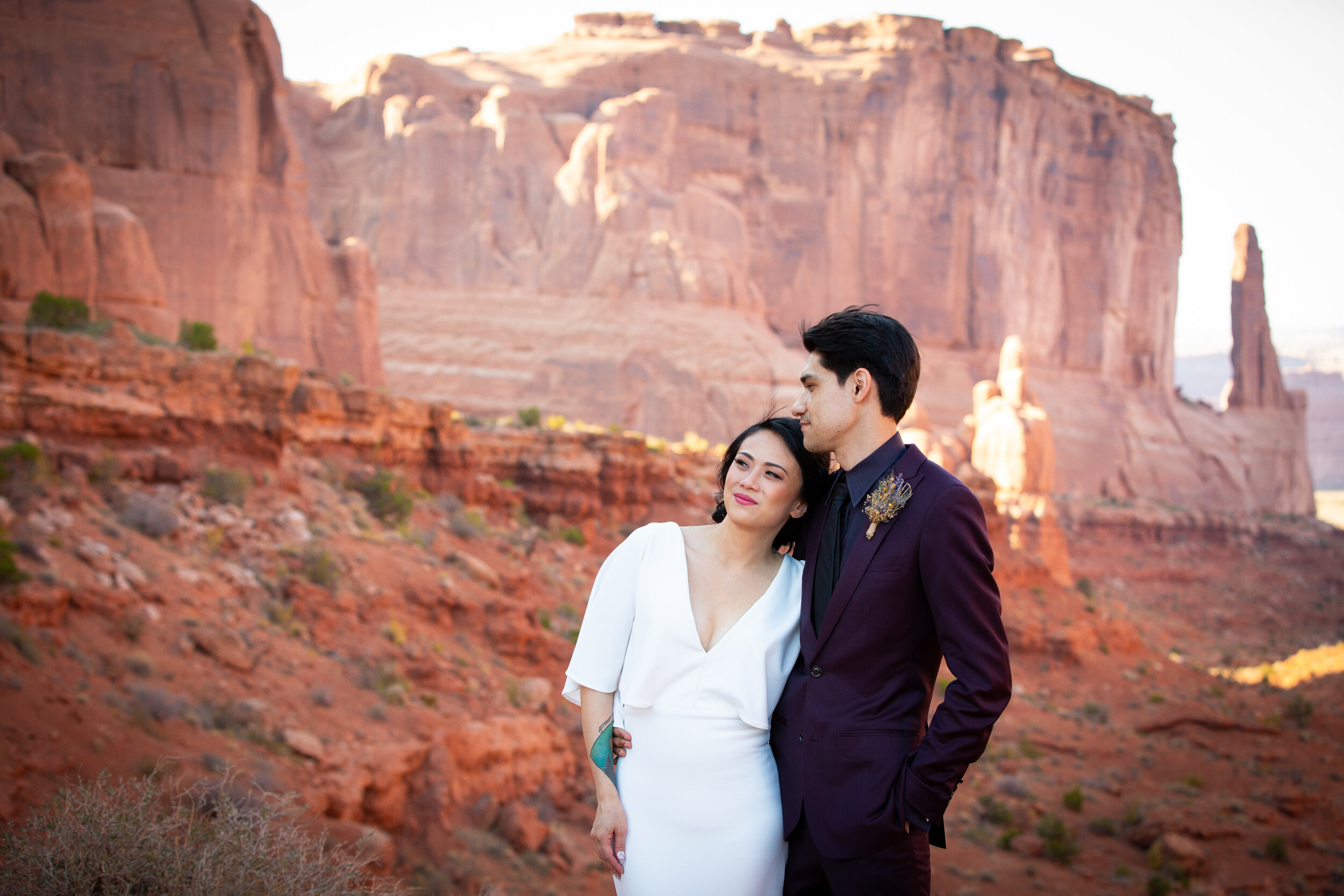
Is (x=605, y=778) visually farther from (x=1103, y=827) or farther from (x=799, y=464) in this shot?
(x=1103, y=827)

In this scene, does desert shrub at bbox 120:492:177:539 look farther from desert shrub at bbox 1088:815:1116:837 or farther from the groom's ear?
desert shrub at bbox 1088:815:1116:837

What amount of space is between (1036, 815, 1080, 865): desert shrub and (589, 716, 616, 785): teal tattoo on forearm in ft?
33.7

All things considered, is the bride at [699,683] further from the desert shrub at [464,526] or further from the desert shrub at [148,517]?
the desert shrub at [464,526]

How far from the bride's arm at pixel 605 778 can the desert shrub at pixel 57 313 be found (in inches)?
511

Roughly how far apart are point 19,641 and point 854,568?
6.21 metres

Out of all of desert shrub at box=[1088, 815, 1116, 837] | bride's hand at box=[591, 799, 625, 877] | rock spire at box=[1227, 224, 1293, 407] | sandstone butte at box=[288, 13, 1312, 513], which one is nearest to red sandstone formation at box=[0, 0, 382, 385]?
sandstone butte at box=[288, 13, 1312, 513]

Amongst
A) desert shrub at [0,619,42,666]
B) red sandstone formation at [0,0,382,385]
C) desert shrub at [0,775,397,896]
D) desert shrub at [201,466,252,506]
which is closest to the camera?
desert shrub at [0,775,397,896]

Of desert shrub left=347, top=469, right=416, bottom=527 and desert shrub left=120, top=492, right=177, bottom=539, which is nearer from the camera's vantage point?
desert shrub left=120, top=492, right=177, bottom=539

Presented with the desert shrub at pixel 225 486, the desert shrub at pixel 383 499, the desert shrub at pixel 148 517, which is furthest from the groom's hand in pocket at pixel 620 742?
the desert shrub at pixel 383 499

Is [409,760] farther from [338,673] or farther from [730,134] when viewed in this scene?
[730,134]

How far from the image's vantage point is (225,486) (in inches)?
438

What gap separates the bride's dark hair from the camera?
3246mm

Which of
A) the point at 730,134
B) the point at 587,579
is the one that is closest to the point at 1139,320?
the point at 730,134

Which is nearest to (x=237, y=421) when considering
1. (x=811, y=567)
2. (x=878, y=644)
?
(x=811, y=567)
